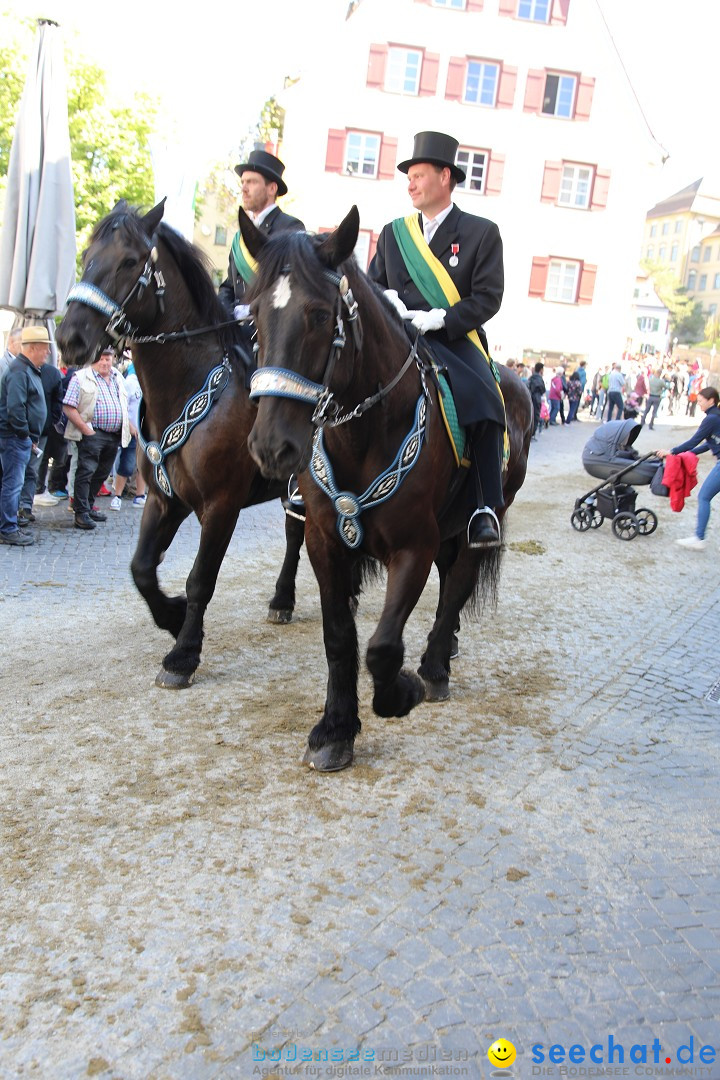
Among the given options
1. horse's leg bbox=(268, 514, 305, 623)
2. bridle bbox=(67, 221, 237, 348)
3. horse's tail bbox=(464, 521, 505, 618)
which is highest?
bridle bbox=(67, 221, 237, 348)

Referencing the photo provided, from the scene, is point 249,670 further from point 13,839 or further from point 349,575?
point 13,839

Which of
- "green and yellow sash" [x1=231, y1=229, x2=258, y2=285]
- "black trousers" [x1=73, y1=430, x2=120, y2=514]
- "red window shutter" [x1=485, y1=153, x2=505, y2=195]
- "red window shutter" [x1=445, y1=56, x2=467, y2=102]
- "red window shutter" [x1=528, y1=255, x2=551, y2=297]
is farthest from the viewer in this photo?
"red window shutter" [x1=528, y1=255, x2=551, y2=297]

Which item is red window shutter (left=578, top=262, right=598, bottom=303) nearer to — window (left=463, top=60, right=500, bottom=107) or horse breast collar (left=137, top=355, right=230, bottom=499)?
window (left=463, top=60, right=500, bottom=107)

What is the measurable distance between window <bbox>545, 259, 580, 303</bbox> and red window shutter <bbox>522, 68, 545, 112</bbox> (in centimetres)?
531

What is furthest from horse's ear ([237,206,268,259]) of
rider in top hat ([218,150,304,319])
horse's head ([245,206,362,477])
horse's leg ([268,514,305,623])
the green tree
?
the green tree

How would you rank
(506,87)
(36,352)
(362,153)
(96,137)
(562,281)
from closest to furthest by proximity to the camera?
(36,352) → (96,137) → (362,153) → (506,87) → (562,281)

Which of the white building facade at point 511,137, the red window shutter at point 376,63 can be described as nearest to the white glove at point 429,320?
the white building facade at point 511,137

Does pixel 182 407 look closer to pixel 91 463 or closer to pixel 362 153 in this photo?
pixel 91 463

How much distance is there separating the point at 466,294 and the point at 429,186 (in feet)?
1.86

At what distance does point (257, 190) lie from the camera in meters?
5.76

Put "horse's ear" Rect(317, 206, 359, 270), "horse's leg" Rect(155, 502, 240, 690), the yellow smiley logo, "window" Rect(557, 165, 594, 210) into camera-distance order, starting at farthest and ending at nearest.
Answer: "window" Rect(557, 165, 594, 210) → "horse's leg" Rect(155, 502, 240, 690) → "horse's ear" Rect(317, 206, 359, 270) → the yellow smiley logo

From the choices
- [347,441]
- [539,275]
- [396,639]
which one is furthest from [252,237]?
[539,275]

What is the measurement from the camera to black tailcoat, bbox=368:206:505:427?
4.38 metres

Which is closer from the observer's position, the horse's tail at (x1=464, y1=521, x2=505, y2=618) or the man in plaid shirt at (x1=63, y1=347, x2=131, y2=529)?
the horse's tail at (x1=464, y1=521, x2=505, y2=618)
